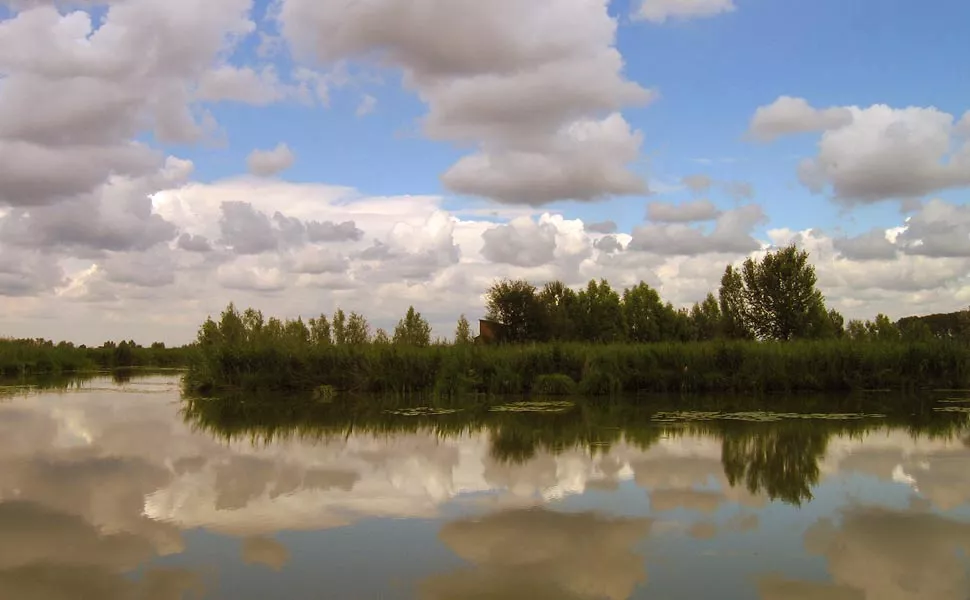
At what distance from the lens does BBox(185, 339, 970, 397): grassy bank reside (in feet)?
68.7

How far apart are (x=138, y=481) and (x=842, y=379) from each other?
18.6m

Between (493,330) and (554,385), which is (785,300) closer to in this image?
(493,330)

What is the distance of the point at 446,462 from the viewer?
1005 cm

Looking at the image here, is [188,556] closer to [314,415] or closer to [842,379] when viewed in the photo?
[314,415]

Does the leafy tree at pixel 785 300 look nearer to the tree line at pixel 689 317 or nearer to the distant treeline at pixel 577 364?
the tree line at pixel 689 317

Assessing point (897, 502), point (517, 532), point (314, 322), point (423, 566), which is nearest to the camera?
point (423, 566)

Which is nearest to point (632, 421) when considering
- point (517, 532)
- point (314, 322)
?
point (517, 532)

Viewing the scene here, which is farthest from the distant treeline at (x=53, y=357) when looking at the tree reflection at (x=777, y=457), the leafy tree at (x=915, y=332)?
the leafy tree at (x=915, y=332)

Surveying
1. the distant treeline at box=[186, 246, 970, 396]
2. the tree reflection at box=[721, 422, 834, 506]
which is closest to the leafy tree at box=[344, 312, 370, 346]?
the distant treeline at box=[186, 246, 970, 396]

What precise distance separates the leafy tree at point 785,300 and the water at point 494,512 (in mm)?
24947

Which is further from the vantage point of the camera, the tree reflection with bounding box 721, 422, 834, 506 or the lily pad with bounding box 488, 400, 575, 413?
the lily pad with bounding box 488, 400, 575, 413

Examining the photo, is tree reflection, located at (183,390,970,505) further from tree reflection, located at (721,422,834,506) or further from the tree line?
the tree line

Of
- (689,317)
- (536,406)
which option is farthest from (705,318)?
(536,406)

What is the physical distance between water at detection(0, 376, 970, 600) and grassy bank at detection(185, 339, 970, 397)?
750 cm
